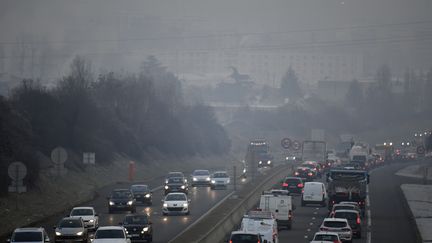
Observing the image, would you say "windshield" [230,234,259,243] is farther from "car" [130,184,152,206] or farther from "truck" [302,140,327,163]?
"truck" [302,140,327,163]

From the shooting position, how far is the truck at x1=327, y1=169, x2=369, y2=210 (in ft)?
206

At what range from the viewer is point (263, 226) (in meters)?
41.7

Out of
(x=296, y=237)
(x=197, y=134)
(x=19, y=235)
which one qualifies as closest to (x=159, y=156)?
(x=197, y=134)

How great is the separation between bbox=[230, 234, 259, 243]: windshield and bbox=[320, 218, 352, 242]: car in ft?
19.7

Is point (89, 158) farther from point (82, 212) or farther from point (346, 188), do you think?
point (82, 212)

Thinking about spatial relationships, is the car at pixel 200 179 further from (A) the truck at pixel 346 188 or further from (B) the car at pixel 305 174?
(A) the truck at pixel 346 188

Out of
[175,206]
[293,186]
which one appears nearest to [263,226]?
[175,206]

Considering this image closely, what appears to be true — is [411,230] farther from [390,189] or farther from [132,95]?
[132,95]

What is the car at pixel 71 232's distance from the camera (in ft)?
134

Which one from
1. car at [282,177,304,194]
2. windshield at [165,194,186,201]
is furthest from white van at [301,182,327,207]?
windshield at [165,194,186,201]

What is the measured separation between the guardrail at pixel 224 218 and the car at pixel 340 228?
4425 mm

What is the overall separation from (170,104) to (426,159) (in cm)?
3414

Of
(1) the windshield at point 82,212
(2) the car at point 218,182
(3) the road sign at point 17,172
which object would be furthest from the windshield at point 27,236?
(2) the car at point 218,182

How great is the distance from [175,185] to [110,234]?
3373cm
